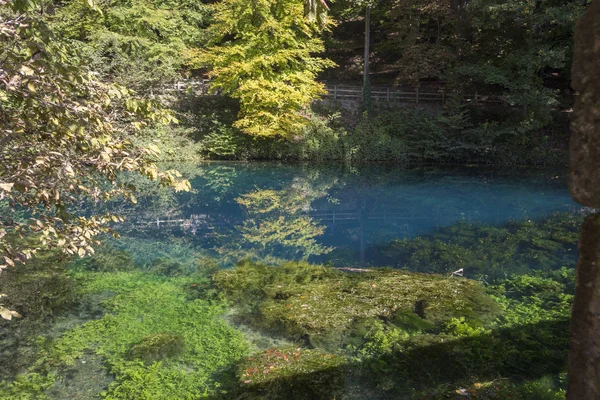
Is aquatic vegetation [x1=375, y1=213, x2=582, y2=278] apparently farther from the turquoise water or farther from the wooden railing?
the wooden railing

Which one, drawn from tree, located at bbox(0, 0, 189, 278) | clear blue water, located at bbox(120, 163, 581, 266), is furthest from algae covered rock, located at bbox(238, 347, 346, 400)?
clear blue water, located at bbox(120, 163, 581, 266)

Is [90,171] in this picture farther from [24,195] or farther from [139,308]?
[139,308]

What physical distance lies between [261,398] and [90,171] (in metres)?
2.54

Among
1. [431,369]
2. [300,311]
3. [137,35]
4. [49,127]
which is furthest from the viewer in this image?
[137,35]

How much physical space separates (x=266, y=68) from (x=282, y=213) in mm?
9793

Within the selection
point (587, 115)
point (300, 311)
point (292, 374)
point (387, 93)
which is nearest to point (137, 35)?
point (387, 93)

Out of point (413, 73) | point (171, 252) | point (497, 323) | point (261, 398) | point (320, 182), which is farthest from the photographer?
point (413, 73)

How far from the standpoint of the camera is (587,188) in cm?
134

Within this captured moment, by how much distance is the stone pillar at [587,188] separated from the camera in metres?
1.32

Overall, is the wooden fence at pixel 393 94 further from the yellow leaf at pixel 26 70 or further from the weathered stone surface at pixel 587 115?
the weathered stone surface at pixel 587 115

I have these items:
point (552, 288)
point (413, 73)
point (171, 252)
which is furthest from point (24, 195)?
point (413, 73)

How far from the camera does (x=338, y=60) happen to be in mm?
29453

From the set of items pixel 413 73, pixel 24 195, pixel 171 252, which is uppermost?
pixel 413 73

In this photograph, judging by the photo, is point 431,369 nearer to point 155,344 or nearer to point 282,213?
point 155,344
